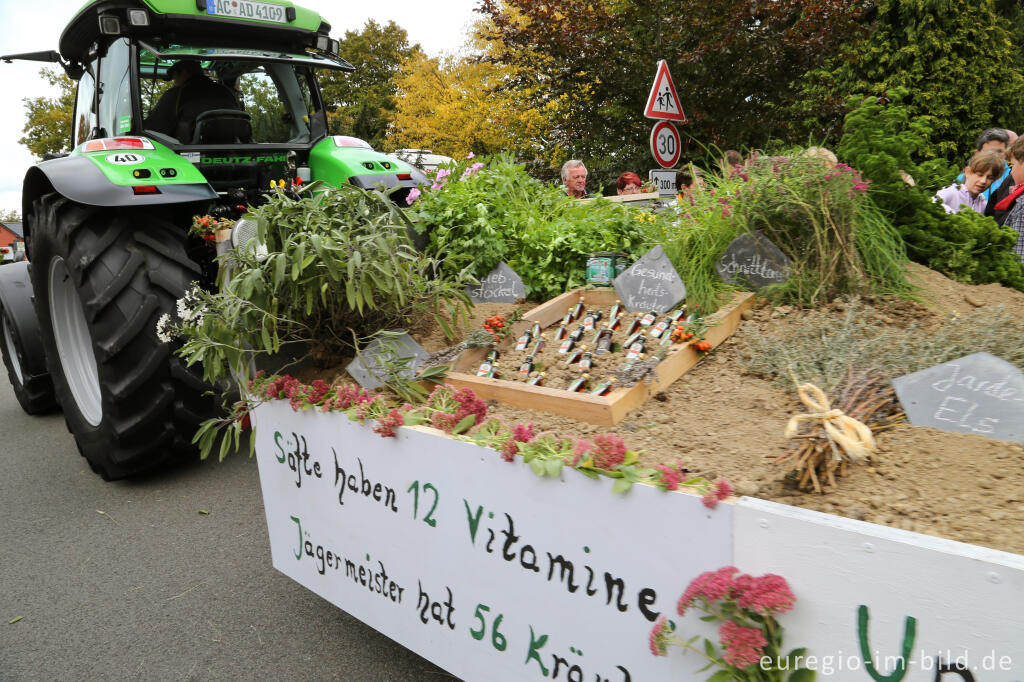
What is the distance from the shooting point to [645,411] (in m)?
1.88

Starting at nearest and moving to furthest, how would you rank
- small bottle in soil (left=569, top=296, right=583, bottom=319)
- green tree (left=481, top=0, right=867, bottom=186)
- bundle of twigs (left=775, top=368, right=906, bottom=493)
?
bundle of twigs (left=775, top=368, right=906, bottom=493), small bottle in soil (left=569, top=296, right=583, bottom=319), green tree (left=481, top=0, right=867, bottom=186)

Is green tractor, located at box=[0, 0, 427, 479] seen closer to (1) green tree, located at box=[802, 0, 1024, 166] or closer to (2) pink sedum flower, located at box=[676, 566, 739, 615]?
(2) pink sedum flower, located at box=[676, 566, 739, 615]

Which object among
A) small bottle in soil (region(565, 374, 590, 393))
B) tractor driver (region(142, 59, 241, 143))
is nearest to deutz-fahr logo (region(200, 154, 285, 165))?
tractor driver (region(142, 59, 241, 143))

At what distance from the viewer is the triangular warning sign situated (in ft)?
18.0

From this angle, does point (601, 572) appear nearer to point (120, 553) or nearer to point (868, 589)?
point (868, 589)

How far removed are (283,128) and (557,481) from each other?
4.09m

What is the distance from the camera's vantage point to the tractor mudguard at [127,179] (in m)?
3.27

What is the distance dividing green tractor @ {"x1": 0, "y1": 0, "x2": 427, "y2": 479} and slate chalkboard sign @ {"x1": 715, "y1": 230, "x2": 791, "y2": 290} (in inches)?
72.9

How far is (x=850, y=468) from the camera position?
4.42ft

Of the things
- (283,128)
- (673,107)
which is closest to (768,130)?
(673,107)

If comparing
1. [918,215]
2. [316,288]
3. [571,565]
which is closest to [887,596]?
[571,565]

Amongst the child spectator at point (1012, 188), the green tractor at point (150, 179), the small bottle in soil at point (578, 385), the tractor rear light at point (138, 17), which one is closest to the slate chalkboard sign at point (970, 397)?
the small bottle in soil at point (578, 385)

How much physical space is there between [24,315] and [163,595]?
353 cm

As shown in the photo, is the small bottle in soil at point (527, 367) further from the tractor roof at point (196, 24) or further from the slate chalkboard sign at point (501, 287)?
the tractor roof at point (196, 24)
